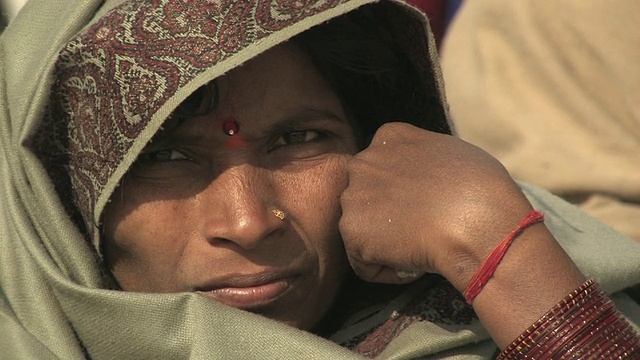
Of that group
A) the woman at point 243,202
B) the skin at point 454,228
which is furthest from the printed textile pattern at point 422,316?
the skin at point 454,228

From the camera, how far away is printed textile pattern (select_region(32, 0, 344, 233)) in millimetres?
1969

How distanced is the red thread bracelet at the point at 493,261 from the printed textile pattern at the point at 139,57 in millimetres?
526

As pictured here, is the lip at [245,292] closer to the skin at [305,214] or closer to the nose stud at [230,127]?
the skin at [305,214]

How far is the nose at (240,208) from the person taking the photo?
6.51 feet

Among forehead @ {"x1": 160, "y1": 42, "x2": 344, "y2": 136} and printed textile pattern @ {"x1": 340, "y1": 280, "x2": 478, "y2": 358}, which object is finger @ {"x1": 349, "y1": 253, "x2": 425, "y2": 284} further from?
forehead @ {"x1": 160, "y1": 42, "x2": 344, "y2": 136}

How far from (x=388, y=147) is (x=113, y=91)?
541 mm

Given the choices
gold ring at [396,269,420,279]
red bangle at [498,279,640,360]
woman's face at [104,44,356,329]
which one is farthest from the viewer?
gold ring at [396,269,420,279]

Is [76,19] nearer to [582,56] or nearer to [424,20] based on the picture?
[424,20]

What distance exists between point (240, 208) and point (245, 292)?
160 millimetres

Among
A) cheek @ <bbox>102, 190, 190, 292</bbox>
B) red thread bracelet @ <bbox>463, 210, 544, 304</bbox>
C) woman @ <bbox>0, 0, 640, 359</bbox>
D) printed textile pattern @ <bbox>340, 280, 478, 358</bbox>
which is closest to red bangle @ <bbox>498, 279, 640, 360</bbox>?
woman @ <bbox>0, 0, 640, 359</bbox>

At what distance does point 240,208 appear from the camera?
2000 millimetres

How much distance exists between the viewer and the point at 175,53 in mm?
1976

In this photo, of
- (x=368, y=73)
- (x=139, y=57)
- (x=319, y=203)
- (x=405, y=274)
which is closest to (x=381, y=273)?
(x=405, y=274)

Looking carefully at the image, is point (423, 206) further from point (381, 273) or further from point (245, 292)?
point (245, 292)
